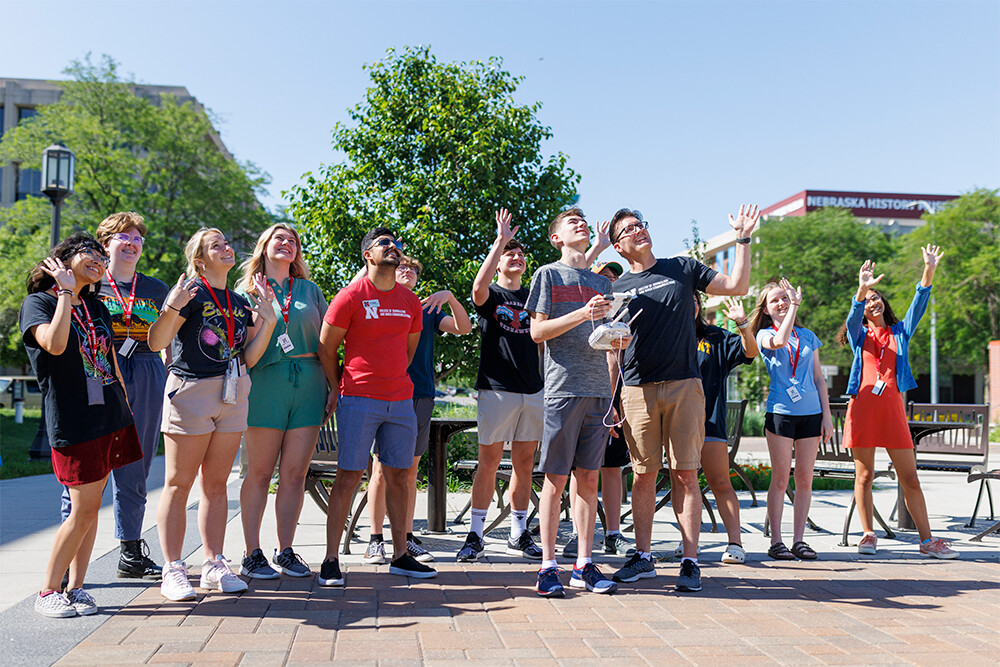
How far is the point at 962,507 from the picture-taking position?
28.5ft

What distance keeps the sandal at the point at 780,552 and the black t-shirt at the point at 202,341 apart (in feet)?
12.4

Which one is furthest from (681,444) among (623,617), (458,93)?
(458,93)

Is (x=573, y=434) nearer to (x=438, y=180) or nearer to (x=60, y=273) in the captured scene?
(x=60, y=273)

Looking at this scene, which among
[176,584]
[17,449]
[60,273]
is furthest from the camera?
[17,449]

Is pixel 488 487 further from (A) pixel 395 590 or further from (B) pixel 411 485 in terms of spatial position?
(A) pixel 395 590

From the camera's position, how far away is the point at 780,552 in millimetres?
5672

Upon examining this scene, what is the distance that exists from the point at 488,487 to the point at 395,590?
50.4 inches

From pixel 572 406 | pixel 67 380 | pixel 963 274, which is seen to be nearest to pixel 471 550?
pixel 572 406

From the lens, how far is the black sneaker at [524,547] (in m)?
5.62

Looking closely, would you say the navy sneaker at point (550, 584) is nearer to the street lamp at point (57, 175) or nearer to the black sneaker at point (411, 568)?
the black sneaker at point (411, 568)

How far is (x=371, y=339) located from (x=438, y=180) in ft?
18.7

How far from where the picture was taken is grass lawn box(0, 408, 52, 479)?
1120 cm

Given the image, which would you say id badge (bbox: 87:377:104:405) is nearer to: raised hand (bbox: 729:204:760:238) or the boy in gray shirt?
the boy in gray shirt

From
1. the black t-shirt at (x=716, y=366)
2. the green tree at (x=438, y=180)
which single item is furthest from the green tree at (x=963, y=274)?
the black t-shirt at (x=716, y=366)
